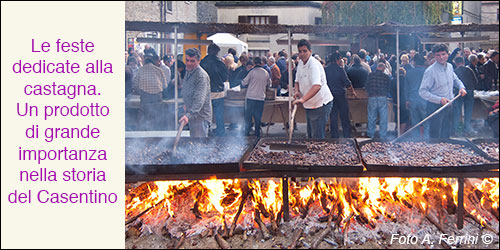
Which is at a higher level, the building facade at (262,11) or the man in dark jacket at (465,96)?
the building facade at (262,11)

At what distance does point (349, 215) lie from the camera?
15.7ft

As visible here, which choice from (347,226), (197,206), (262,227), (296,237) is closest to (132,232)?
(197,206)

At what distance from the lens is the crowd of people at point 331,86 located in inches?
243

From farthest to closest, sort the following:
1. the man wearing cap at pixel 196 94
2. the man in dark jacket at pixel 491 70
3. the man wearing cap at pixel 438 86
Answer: the man in dark jacket at pixel 491 70
the man wearing cap at pixel 438 86
the man wearing cap at pixel 196 94

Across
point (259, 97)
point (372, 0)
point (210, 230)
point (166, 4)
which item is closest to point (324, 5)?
point (372, 0)

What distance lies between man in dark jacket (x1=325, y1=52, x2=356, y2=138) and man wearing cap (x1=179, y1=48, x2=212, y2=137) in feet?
9.86

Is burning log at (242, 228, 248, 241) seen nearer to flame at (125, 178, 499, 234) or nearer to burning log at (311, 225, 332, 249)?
flame at (125, 178, 499, 234)

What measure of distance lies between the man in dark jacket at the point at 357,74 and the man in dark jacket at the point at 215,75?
2.58 meters

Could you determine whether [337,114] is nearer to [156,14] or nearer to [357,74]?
[357,74]

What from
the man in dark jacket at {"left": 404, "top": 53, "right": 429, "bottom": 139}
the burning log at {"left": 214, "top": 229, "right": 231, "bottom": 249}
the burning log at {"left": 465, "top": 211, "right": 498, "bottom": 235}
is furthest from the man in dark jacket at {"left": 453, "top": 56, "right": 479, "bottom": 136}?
the burning log at {"left": 214, "top": 229, "right": 231, "bottom": 249}

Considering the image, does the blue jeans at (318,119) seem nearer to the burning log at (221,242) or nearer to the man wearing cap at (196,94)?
the man wearing cap at (196,94)

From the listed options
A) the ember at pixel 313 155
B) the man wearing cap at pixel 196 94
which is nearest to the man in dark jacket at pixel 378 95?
the ember at pixel 313 155

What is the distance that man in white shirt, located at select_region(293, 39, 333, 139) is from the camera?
6.18 metres

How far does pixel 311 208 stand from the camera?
16.6 feet
